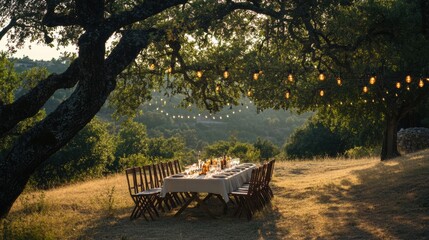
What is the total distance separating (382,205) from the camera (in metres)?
10.3

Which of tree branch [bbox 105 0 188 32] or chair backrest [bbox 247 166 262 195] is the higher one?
tree branch [bbox 105 0 188 32]

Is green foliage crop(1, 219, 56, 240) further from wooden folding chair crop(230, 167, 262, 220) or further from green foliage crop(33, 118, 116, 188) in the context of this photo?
green foliage crop(33, 118, 116, 188)

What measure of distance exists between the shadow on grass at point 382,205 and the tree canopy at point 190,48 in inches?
127

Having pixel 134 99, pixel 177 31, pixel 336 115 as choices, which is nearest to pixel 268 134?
pixel 336 115

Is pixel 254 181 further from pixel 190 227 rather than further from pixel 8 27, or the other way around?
pixel 8 27

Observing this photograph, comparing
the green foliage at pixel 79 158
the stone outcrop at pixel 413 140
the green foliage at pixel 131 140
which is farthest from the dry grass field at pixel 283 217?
the green foliage at pixel 131 140

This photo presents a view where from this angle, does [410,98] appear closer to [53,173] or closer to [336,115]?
[336,115]

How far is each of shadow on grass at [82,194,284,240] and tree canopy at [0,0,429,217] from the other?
214 centimetres

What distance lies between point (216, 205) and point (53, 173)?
24.5 metres

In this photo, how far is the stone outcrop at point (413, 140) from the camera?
24938mm

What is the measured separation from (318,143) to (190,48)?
3219 cm

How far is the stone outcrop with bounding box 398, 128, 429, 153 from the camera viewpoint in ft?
81.8

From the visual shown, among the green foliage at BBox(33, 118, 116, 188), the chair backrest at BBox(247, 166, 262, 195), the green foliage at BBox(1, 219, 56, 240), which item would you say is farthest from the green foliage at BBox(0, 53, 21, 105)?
the chair backrest at BBox(247, 166, 262, 195)

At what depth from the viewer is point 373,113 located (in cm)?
2159
